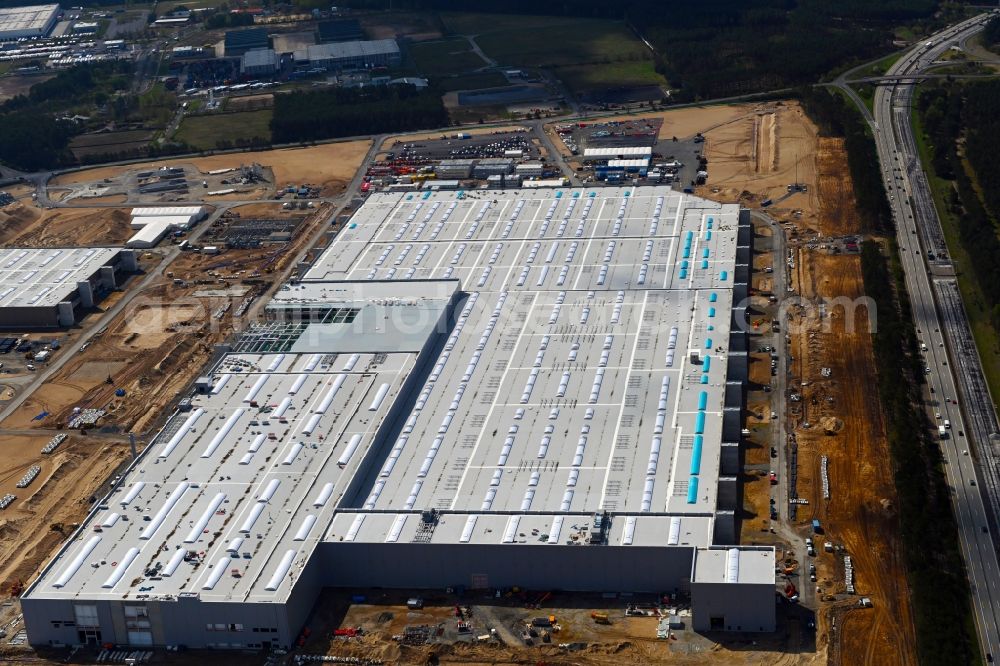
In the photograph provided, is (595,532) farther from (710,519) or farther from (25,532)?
(25,532)

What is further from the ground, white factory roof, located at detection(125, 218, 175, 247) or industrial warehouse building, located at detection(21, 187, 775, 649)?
white factory roof, located at detection(125, 218, 175, 247)

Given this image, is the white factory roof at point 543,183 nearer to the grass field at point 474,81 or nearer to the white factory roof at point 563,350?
the white factory roof at point 563,350

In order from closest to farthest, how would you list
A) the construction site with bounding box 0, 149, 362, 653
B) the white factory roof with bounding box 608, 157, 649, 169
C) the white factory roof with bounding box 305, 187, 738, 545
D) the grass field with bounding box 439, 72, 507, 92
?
the white factory roof with bounding box 305, 187, 738, 545 < the construction site with bounding box 0, 149, 362, 653 < the white factory roof with bounding box 608, 157, 649, 169 < the grass field with bounding box 439, 72, 507, 92

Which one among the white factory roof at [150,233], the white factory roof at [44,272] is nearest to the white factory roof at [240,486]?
the white factory roof at [44,272]

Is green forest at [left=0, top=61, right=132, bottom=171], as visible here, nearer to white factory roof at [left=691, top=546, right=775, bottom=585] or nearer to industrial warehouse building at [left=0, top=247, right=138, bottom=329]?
industrial warehouse building at [left=0, top=247, right=138, bottom=329]

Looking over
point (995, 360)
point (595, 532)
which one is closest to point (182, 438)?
point (595, 532)

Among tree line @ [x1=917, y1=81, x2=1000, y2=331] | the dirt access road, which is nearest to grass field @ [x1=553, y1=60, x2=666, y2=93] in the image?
the dirt access road

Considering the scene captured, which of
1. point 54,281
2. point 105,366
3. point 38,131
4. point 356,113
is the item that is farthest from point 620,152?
point 38,131
